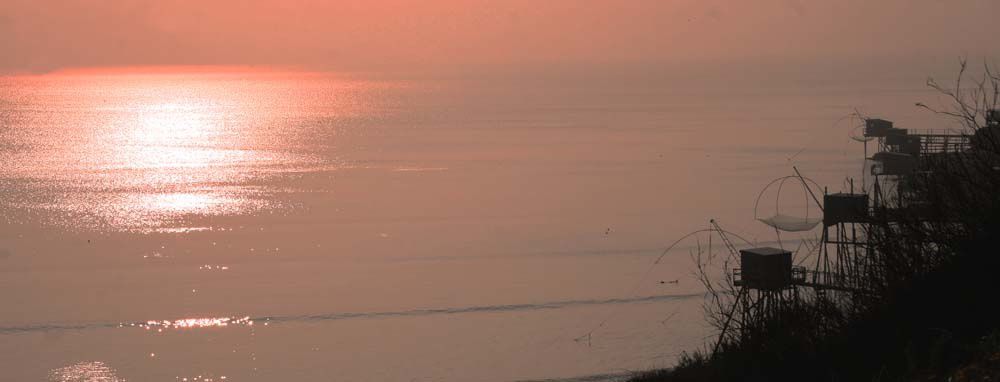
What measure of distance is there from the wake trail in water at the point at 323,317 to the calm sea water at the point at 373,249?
10cm

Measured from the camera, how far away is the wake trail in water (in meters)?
26.0

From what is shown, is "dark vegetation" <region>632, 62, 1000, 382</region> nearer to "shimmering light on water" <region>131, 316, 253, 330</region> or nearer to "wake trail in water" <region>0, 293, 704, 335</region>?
"wake trail in water" <region>0, 293, 704, 335</region>

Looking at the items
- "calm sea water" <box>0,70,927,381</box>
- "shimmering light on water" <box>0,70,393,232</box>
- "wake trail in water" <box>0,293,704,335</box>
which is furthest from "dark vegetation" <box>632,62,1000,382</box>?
"shimmering light on water" <box>0,70,393,232</box>

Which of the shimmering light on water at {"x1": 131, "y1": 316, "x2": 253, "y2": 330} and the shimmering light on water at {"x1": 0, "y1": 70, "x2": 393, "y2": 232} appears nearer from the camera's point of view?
the shimmering light on water at {"x1": 131, "y1": 316, "x2": 253, "y2": 330}

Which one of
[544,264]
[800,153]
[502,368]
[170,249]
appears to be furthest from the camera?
[800,153]

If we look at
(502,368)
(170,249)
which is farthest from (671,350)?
(170,249)

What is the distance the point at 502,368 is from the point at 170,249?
17.9 meters

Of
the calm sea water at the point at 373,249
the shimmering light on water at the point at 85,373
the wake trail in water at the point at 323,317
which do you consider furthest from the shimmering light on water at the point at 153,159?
the shimmering light on water at the point at 85,373

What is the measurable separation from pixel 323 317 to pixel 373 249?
9761 millimetres

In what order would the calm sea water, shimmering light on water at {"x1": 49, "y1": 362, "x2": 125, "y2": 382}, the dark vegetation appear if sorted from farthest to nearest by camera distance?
the calm sea water → shimmering light on water at {"x1": 49, "y1": 362, "x2": 125, "y2": 382} → the dark vegetation

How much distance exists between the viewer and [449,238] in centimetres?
3894

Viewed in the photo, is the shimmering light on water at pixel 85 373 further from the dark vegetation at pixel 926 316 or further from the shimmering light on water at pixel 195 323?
the dark vegetation at pixel 926 316

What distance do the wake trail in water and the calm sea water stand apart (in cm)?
10

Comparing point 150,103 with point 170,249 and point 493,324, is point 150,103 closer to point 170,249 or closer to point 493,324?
point 170,249
